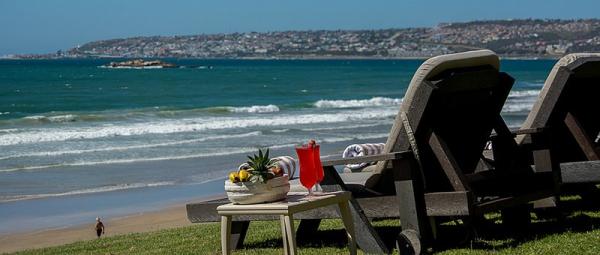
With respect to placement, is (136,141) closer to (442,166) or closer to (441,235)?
(441,235)

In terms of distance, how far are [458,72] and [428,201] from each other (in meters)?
0.88

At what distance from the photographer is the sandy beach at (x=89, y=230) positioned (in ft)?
41.4

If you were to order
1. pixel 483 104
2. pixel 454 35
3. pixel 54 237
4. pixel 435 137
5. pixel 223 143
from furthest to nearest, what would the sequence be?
1. pixel 454 35
2. pixel 223 143
3. pixel 54 237
4. pixel 483 104
5. pixel 435 137

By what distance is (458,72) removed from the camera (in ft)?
23.1

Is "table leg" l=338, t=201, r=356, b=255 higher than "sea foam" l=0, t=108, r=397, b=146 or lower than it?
higher

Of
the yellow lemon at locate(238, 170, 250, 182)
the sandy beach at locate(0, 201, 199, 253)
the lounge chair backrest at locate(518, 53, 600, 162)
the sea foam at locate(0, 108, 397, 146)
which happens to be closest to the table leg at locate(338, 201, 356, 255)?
the yellow lemon at locate(238, 170, 250, 182)

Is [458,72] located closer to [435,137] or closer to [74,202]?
[435,137]

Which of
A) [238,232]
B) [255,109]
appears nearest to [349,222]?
[238,232]

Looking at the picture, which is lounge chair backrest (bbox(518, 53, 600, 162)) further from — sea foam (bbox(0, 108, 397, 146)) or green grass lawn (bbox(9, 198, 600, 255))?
sea foam (bbox(0, 108, 397, 146))

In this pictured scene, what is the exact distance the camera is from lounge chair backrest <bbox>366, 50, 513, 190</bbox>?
22.3 ft

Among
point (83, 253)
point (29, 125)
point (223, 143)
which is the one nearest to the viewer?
point (83, 253)

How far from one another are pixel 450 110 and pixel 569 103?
187cm

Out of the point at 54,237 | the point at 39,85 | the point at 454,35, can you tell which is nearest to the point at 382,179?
the point at 54,237

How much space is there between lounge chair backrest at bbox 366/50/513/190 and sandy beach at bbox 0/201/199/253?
618 centimetres
